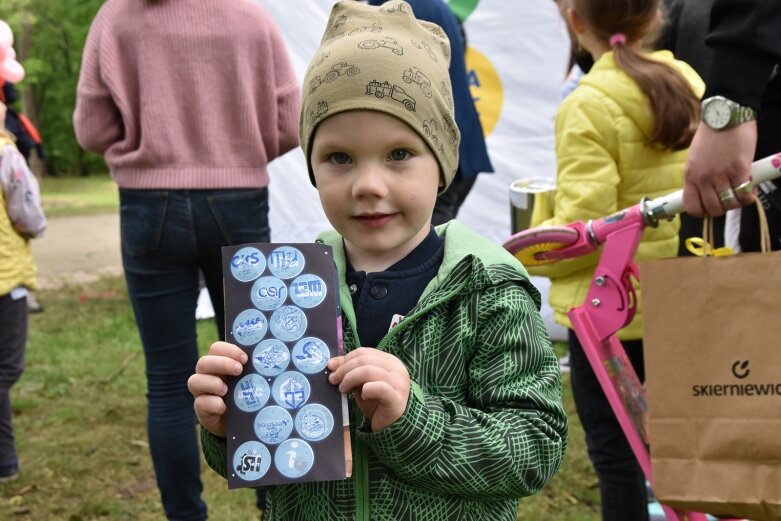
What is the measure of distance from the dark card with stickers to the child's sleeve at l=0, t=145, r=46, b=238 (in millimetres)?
2563

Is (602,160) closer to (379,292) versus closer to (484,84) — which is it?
(379,292)

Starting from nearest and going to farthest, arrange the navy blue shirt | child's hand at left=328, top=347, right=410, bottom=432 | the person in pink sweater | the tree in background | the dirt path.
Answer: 1. child's hand at left=328, top=347, right=410, bottom=432
2. the navy blue shirt
3. the person in pink sweater
4. the dirt path
5. the tree in background

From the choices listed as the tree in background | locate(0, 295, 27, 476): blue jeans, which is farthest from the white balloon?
the tree in background

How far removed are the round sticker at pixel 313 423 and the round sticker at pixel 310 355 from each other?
6 cm

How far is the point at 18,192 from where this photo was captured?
11.8ft

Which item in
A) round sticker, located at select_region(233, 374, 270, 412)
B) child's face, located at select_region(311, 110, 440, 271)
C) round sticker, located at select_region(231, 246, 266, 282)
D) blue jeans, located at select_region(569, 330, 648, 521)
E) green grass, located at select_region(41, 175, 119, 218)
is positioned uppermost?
child's face, located at select_region(311, 110, 440, 271)

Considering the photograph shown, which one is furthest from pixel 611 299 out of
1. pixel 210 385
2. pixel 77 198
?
pixel 77 198

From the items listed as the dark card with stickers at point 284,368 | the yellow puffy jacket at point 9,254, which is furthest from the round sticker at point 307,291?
the yellow puffy jacket at point 9,254

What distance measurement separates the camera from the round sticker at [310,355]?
1.31 meters

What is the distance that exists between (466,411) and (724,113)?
33.5 inches

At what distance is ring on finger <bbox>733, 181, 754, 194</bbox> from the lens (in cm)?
180

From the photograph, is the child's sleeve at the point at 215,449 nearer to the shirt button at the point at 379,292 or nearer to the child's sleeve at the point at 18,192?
the shirt button at the point at 379,292

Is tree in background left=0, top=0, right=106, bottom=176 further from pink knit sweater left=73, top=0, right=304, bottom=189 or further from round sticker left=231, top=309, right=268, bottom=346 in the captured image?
round sticker left=231, top=309, right=268, bottom=346

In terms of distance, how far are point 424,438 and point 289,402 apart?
0.21 m
